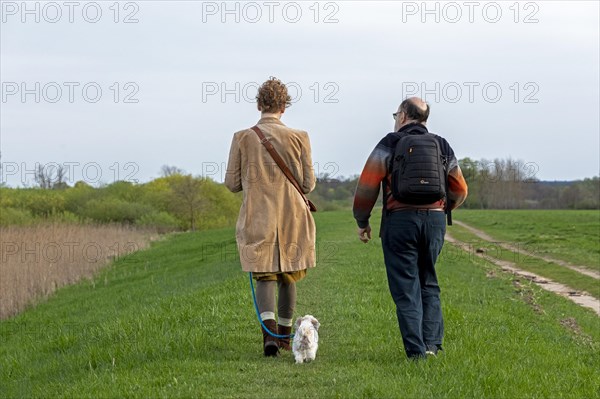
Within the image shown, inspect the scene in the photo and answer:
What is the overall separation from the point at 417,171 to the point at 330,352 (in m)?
2.01

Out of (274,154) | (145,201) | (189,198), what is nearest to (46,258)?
(274,154)

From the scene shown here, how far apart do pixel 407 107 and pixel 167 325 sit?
15.1 ft

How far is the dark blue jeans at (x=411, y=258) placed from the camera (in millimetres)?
7199

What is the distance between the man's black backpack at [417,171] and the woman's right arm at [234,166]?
53.6 inches

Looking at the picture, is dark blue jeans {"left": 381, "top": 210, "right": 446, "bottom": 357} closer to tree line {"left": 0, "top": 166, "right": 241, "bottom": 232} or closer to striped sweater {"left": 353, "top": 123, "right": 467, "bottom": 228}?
striped sweater {"left": 353, "top": 123, "right": 467, "bottom": 228}

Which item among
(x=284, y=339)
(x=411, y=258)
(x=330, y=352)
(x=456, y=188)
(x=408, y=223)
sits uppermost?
(x=456, y=188)

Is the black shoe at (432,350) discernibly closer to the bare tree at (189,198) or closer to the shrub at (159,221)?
the shrub at (159,221)

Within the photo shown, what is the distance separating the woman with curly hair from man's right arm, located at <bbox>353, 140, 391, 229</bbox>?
0.56 meters

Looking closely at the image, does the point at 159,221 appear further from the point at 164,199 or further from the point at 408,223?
the point at 408,223

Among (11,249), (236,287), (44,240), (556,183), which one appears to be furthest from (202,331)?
(556,183)

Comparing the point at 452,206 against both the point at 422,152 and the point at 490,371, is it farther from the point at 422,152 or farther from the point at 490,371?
the point at 490,371

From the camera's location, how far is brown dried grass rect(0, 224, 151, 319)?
22.2 meters

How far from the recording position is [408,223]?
7176 millimetres

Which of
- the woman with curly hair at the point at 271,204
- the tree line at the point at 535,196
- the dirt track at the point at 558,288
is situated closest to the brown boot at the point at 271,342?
the woman with curly hair at the point at 271,204
